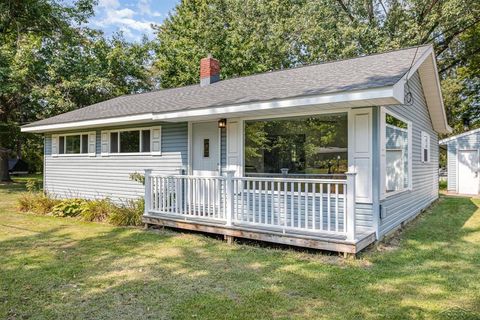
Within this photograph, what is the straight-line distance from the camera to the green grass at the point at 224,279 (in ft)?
11.4

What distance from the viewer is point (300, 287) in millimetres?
4090

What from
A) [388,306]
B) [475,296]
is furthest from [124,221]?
[475,296]

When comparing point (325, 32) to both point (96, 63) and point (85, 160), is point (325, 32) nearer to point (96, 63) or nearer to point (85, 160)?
point (96, 63)

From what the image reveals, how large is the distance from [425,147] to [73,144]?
1124 cm

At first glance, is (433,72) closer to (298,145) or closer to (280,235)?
(298,145)

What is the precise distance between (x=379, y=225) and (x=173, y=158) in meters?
5.16

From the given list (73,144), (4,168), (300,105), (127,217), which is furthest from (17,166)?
(300,105)

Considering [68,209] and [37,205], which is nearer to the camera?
[68,209]

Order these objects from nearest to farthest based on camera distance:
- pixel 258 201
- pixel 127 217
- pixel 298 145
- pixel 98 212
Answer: pixel 258 201 < pixel 298 145 < pixel 127 217 < pixel 98 212

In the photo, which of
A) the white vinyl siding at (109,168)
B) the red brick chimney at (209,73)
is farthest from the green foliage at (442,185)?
the white vinyl siding at (109,168)

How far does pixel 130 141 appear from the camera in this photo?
9.70 m

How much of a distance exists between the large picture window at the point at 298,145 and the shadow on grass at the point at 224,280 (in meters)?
1.82

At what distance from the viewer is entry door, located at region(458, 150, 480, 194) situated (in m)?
15.8

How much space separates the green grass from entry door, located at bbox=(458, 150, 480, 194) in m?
10.8
